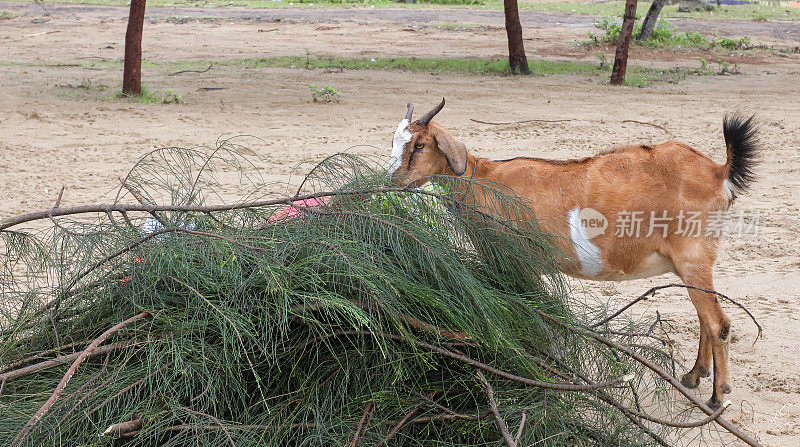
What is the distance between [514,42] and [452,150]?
8.58 meters

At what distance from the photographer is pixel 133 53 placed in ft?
32.7

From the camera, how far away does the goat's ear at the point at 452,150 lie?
4.20 m

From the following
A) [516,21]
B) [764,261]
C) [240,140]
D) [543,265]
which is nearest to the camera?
[543,265]

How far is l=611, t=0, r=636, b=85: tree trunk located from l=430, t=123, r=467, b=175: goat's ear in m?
7.87

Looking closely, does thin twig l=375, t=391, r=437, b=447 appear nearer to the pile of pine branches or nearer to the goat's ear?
the pile of pine branches

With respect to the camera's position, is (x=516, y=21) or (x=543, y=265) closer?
(x=543, y=265)

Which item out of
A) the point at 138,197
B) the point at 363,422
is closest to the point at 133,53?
the point at 138,197

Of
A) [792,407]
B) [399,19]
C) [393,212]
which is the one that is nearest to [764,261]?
[792,407]

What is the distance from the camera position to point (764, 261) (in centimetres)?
586

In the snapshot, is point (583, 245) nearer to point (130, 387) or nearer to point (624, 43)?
point (130, 387)

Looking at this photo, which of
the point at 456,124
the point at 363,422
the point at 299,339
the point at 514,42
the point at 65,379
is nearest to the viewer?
the point at 65,379

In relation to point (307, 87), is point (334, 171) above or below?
above

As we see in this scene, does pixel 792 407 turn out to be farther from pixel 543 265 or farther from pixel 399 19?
pixel 399 19

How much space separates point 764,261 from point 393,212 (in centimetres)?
396
